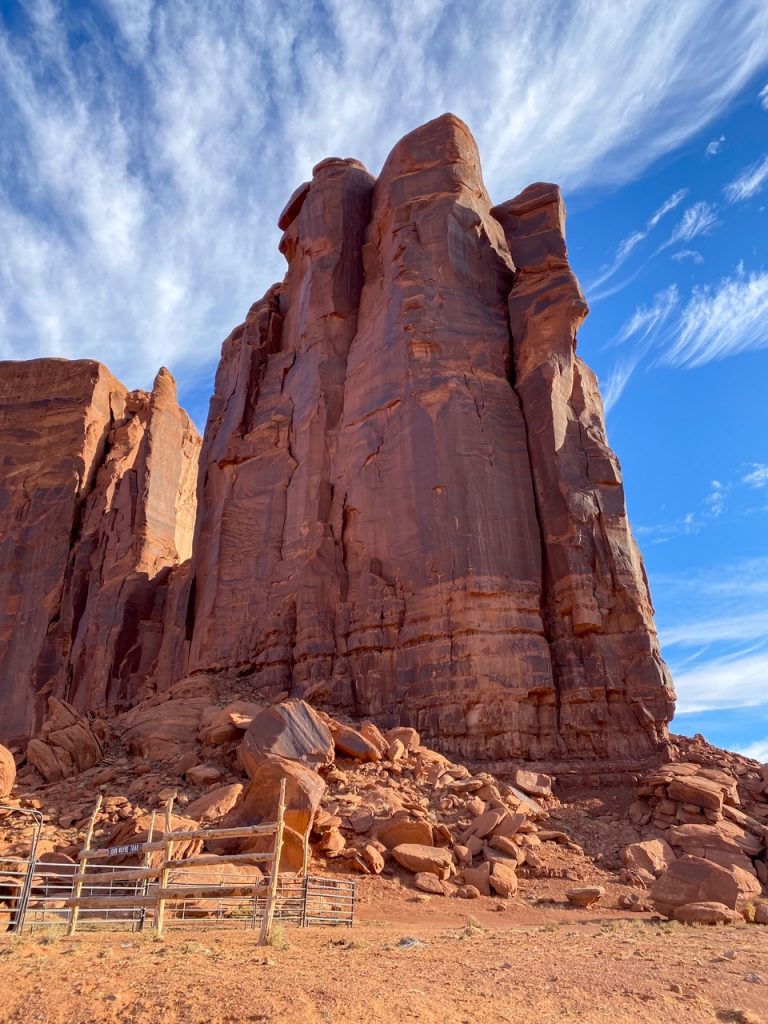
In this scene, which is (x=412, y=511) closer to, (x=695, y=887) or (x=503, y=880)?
(x=503, y=880)

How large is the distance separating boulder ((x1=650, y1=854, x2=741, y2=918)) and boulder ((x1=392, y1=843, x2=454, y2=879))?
444cm

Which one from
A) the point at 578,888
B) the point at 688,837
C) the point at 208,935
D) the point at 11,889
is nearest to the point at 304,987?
the point at 208,935

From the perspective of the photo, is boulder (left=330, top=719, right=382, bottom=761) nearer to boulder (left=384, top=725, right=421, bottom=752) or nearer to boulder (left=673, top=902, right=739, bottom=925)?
boulder (left=384, top=725, right=421, bottom=752)

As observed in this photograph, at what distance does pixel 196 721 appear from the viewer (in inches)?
987

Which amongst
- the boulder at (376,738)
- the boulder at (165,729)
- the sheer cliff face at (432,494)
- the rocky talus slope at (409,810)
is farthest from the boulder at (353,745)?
the boulder at (165,729)

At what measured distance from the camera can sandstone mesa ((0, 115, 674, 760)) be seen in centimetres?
2547

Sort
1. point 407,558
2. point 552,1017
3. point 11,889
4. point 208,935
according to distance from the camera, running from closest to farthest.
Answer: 1. point 552,1017
2. point 208,935
3. point 11,889
4. point 407,558

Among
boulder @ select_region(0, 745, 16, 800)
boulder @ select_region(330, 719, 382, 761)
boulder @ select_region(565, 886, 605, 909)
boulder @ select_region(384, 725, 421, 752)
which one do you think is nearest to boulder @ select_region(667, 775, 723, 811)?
boulder @ select_region(565, 886, 605, 909)

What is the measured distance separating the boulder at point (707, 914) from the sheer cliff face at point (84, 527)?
30.0 m

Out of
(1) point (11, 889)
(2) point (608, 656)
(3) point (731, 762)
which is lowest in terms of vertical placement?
(1) point (11, 889)

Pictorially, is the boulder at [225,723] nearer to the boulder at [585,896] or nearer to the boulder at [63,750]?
the boulder at [63,750]

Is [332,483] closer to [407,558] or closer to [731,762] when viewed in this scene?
[407,558]

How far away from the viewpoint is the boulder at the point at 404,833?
18.6 m

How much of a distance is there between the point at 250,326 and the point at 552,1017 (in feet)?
119
